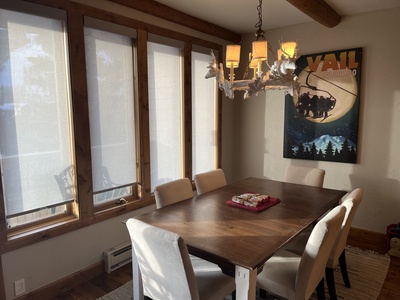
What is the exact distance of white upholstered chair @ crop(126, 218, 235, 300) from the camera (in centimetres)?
143

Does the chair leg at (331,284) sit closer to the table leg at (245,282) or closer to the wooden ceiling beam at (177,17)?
the table leg at (245,282)

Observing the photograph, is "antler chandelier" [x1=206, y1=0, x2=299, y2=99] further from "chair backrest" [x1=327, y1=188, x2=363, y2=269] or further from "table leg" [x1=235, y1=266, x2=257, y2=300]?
"table leg" [x1=235, y1=266, x2=257, y2=300]

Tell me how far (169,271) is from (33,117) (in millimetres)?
1552

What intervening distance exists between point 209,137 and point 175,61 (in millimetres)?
1139

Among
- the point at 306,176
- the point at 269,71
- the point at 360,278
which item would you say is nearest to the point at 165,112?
the point at 269,71

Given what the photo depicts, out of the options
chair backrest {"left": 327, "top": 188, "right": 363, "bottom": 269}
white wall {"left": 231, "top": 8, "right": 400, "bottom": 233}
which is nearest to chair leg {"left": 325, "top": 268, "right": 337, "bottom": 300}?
chair backrest {"left": 327, "top": 188, "right": 363, "bottom": 269}

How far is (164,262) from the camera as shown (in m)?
1.51

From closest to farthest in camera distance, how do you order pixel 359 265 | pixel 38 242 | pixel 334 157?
pixel 38 242, pixel 359 265, pixel 334 157

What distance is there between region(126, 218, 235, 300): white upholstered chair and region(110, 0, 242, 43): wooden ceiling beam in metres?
2.10

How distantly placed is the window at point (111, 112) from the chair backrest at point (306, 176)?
5.58ft

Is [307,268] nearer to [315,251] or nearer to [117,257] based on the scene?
[315,251]

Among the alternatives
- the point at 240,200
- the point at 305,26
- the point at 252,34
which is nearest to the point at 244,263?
the point at 240,200

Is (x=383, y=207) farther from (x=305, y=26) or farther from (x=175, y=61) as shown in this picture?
(x=175, y=61)

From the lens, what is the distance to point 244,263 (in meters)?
1.43
